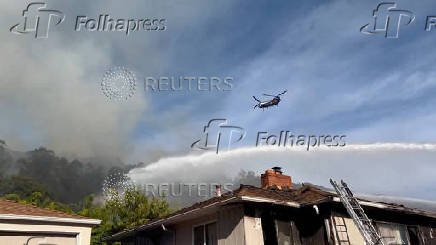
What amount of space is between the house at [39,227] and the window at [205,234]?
392cm

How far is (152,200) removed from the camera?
1618 inches

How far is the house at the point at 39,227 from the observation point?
11.6 meters

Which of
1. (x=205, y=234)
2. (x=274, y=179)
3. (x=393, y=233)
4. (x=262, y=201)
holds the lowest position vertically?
(x=393, y=233)

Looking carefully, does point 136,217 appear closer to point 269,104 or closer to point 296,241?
point 269,104

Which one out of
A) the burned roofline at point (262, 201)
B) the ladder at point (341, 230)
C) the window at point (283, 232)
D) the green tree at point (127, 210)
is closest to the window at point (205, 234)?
the burned roofline at point (262, 201)

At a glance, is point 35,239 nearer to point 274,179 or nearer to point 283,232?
point 283,232

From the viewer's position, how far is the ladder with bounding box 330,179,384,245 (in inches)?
471

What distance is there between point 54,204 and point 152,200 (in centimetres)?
1182

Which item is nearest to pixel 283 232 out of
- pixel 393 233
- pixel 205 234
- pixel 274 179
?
pixel 205 234

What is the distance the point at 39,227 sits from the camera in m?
12.2

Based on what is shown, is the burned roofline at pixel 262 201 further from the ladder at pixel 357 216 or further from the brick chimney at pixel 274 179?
the brick chimney at pixel 274 179

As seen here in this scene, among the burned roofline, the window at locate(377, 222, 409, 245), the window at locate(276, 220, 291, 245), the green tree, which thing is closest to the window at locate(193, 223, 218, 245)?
the burned roofline

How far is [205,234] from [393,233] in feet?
25.3

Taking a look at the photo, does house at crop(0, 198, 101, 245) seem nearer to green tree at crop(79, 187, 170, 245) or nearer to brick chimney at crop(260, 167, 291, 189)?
brick chimney at crop(260, 167, 291, 189)
